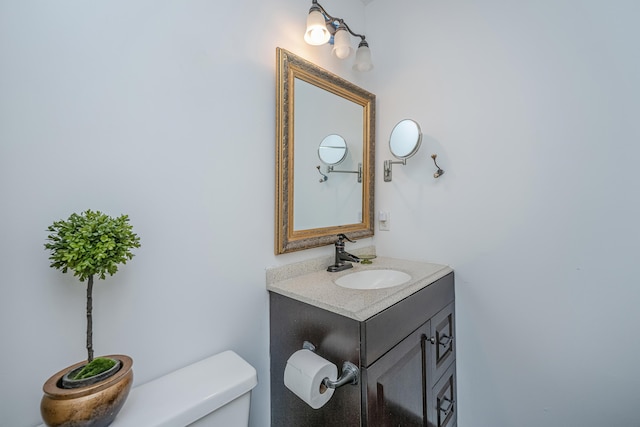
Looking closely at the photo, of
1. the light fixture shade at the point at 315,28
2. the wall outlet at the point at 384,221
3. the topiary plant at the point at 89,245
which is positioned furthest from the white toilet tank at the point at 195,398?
the light fixture shade at the point at 315,28

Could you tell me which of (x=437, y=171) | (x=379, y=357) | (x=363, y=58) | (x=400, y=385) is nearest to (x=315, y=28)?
(x=363, y=58)

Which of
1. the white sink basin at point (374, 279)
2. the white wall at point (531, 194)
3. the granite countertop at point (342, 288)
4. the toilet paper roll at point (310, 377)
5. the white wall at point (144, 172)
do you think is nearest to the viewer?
the white wall at point (144, 172)

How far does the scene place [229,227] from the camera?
1.02 metres

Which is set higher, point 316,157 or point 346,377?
point 316,157

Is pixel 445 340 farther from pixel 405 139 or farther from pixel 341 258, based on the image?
pixel 405 139

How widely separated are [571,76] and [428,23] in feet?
2.45

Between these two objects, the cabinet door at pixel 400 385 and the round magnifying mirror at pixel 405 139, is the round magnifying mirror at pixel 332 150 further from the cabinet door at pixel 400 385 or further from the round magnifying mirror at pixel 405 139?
the cabinet door at pixel 400 385

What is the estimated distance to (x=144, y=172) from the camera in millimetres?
810

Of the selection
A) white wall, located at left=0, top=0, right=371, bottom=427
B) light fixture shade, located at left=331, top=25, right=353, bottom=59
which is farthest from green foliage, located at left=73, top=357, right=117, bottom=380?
light fixture shade, located at left=331, top=25, right=353, bottom=59

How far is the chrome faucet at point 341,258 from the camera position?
133 centimetres

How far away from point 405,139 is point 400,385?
1160 mm

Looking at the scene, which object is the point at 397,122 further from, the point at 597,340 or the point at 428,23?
the point at 597,340

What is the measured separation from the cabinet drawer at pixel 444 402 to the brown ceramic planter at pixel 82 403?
1155 millimetres

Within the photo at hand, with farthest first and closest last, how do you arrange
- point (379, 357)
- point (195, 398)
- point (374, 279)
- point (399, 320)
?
point (374, 279)
point (399, 320)
point (379, 357)
point (195, 398)
